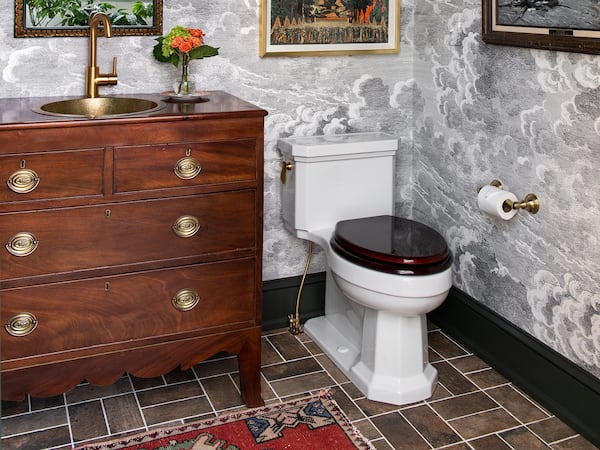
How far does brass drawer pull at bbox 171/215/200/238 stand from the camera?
210cm

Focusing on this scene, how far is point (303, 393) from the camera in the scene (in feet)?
7.93

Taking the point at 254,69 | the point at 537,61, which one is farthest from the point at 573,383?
the point at 254,69

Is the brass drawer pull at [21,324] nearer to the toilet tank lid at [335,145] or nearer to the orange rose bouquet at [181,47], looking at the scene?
the orange rose bouquet at [181,47]

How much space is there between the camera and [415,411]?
2324mm

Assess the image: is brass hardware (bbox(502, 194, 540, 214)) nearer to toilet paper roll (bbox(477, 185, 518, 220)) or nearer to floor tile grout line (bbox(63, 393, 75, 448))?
toilet paper roll (bbox(477, 185, 518, 220))

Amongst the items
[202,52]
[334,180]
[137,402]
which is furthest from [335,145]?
[137,402]

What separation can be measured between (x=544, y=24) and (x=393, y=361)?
3.92ft

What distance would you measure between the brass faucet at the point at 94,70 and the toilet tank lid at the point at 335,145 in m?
0.69

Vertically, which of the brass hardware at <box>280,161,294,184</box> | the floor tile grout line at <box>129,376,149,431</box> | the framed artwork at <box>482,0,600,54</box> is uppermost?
the framed artwork at <box>482,0,600,54</box>

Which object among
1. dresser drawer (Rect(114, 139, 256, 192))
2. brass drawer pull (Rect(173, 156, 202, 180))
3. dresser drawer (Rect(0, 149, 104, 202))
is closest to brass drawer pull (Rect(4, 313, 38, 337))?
dresser drawer (Rect(0, 149, 104, 202))

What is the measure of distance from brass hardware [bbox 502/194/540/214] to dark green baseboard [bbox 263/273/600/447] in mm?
449

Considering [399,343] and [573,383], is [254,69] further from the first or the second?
[573,383]

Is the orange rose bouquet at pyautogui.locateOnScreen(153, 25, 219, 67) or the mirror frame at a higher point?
the mirror frame

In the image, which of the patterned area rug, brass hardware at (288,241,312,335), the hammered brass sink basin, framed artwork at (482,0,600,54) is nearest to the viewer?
framed artwork at (482,0,600,54)
